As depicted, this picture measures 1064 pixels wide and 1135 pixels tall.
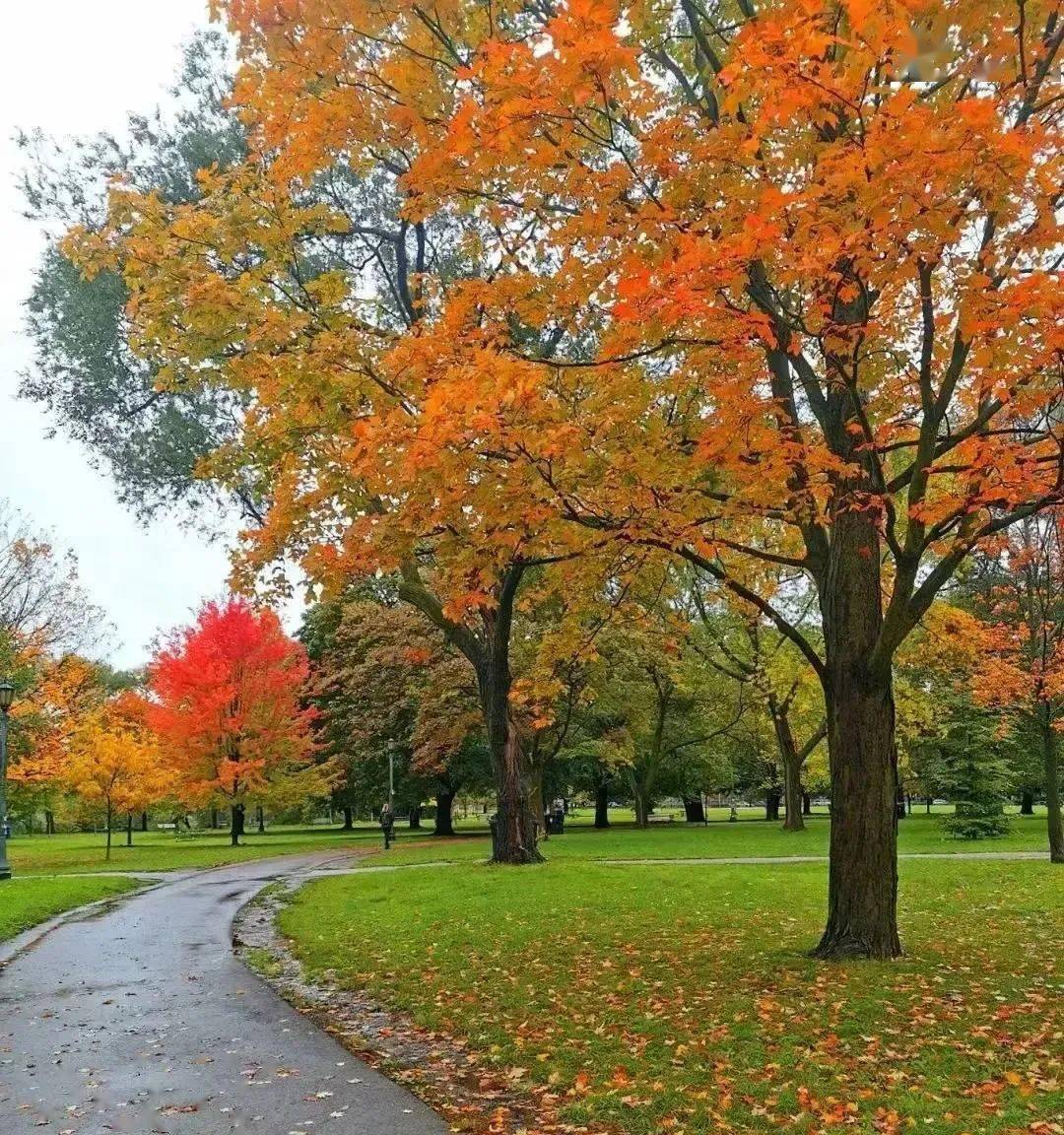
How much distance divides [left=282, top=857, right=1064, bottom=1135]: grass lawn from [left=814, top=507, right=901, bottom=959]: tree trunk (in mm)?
410

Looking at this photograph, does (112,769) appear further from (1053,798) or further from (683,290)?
(683,290)

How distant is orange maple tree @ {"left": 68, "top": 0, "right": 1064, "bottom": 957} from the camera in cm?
501

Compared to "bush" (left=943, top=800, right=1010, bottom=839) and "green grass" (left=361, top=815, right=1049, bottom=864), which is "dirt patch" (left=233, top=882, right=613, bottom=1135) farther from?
"bush" (left=943, top=800, right=1010, bottom=839)

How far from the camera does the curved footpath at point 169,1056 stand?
187 inches

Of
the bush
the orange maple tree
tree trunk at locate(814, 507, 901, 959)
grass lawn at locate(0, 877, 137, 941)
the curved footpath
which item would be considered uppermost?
the orange maple tree

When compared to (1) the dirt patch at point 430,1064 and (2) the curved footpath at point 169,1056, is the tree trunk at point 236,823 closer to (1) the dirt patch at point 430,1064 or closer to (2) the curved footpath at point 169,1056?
(2) the curved footpath at point 169,1056

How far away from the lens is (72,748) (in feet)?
88.4

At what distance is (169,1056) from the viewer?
5.98 metres

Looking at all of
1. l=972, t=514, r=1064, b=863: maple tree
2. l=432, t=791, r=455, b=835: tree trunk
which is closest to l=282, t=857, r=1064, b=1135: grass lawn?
l=972, t=514, r=1064, b=863: maple tree

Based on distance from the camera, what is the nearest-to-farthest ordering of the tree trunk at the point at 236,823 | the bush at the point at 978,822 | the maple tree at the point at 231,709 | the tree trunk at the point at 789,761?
the bush at the point at 978,822 < the maple tree at the point at 231,709 < the tree trunk at the point at 789,761 < the tree trunk at the point at 236,823

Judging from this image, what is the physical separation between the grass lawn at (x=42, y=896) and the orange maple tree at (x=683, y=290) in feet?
25.9

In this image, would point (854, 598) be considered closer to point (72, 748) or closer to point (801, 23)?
point (801, 23)

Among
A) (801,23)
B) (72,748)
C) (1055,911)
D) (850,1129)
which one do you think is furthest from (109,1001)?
(72,748)

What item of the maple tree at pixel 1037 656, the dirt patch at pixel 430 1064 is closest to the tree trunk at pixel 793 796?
the maple tree at pixel 1037 656
